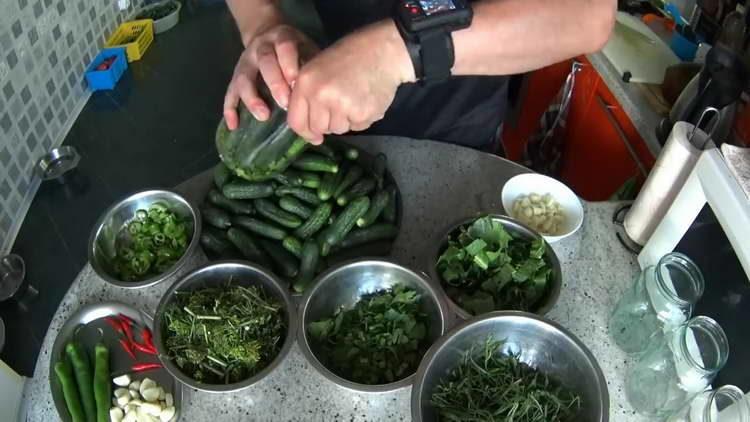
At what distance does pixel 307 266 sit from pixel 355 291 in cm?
10

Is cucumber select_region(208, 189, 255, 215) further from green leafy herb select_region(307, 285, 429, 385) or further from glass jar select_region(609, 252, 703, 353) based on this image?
glass jar select_region(609, 252, 703, 353)

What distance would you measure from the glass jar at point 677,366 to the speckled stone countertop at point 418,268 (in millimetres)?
40

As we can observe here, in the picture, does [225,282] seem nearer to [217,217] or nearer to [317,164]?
[217,217]

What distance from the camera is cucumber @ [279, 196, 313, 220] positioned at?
48.3 inches

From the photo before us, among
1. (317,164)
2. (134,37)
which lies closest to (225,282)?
(317,164)

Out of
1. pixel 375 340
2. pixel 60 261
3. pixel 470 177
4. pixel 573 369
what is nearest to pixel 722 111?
pixel 470 177

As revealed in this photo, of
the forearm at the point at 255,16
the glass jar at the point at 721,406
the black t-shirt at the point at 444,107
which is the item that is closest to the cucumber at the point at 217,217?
the forearm at the point at 255,16

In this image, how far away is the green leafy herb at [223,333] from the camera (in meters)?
1.02

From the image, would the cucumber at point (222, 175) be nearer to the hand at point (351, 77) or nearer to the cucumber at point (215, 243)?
the cucumber at point (215, 243)

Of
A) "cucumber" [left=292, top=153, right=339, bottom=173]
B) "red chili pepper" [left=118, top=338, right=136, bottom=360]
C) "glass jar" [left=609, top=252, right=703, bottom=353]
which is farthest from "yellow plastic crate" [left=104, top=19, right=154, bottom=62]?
"glass jar" [left=609, top=252, right=703, bottom=353]

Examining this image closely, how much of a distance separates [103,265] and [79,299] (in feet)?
0.27

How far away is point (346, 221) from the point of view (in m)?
1.18

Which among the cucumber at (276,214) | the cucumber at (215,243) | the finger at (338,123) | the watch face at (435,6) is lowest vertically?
the cucumber at (215,243)

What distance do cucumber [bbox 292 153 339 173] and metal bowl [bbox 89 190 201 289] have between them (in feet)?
0.78
